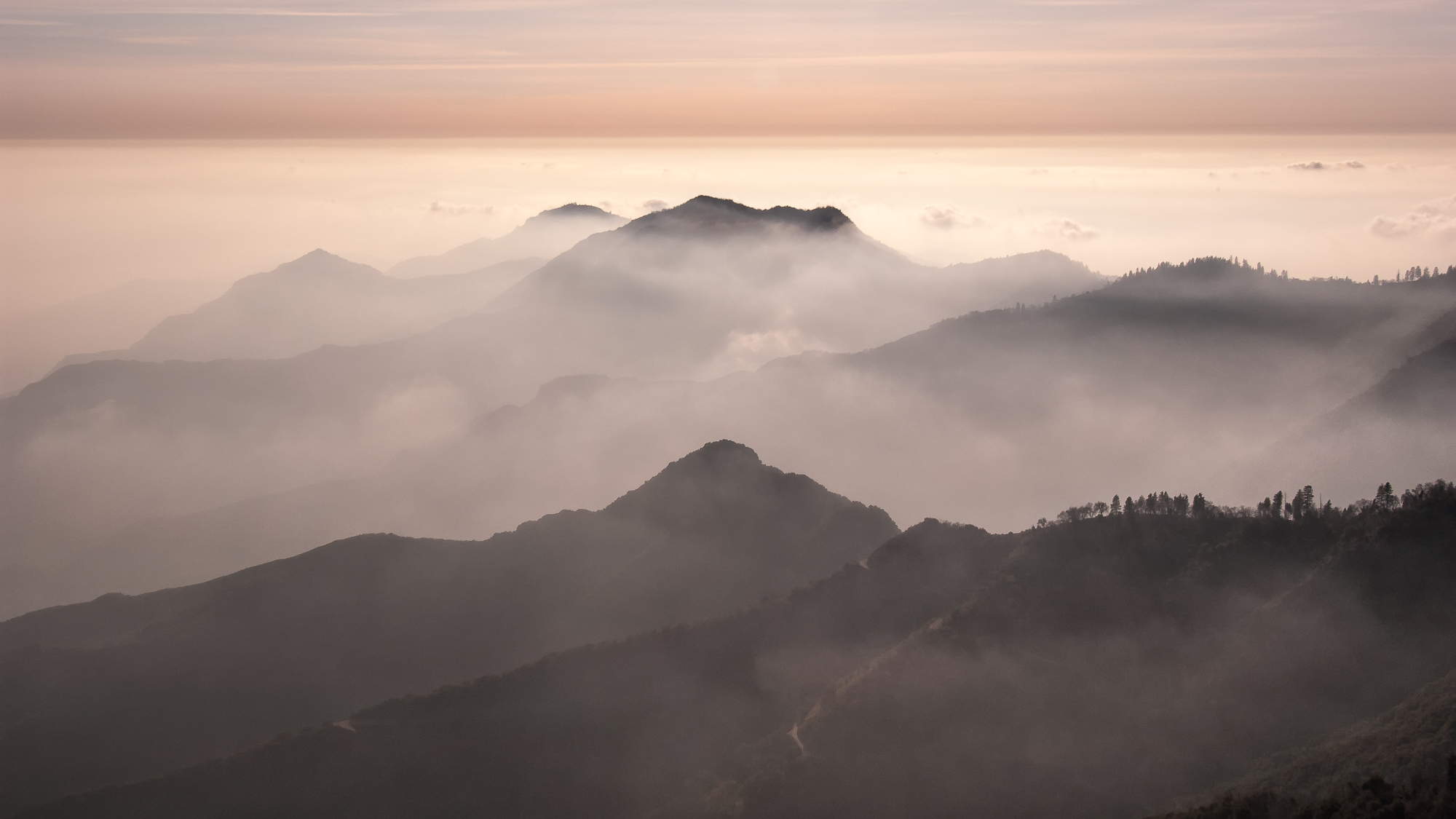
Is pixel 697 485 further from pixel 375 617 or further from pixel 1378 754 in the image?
pixel 1378 754

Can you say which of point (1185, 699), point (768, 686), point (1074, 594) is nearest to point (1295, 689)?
point (1185, 699)

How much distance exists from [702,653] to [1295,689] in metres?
63.5

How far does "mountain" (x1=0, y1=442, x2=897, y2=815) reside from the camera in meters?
118

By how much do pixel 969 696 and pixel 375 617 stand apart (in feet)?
293

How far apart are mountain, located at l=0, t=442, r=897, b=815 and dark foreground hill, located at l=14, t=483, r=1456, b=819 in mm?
17761

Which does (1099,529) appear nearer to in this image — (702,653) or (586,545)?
(702,653)

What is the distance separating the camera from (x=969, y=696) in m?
94.4

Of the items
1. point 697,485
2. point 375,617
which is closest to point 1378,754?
point 697,485

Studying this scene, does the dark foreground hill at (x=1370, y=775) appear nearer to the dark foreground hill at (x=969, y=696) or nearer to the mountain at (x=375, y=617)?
the dark foreground hill at (x=969, y=696)

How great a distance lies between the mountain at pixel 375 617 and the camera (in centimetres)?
11831

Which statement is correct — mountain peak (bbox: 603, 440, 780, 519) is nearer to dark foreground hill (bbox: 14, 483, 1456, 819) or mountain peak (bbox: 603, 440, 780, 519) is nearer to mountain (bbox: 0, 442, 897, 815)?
mountain (bbox: 0, 442, 897, 815)

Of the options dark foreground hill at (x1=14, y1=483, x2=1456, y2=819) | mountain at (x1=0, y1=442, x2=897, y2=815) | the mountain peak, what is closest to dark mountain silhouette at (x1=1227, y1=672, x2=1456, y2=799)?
dark foreground hill at (x1=14, y1=483, x2=1456, y2=819)

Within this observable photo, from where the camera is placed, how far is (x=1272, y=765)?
80.4 meters

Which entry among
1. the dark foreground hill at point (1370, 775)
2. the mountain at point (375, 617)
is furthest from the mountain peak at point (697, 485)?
the dark foreground hill at point (1370, 775)
